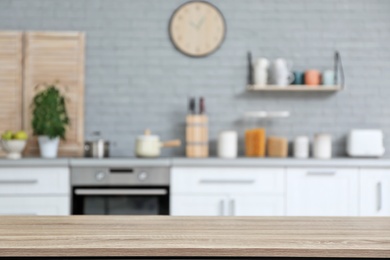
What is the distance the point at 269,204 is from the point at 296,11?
1702 millimetres

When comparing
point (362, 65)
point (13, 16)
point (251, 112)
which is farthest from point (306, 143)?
point (13, 16)

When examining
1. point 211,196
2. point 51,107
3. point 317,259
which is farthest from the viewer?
point 51,107

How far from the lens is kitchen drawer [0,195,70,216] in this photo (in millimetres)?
4148

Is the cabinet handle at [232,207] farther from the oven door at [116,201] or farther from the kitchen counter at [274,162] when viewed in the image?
the oven door at [116,201]

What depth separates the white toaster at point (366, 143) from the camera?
4617 millimetres

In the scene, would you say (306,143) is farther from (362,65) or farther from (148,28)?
(148,28)

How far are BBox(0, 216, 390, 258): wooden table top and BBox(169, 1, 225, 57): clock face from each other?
3.14m

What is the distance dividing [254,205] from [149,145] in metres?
0.91

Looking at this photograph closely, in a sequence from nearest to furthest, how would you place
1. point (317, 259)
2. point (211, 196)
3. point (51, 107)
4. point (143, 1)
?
point (317, 259) < point (211, 196) < point (51, 107) < point (143, 1)

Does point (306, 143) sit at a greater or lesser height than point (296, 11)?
lesser

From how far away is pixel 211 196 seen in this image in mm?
4250

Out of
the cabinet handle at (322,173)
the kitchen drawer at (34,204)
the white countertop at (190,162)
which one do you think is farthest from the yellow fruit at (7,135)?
the cabinet handle at (322,173)

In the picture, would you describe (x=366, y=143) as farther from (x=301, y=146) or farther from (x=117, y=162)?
(x=117, y=162)

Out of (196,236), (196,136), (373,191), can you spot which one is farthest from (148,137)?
(196,236)
